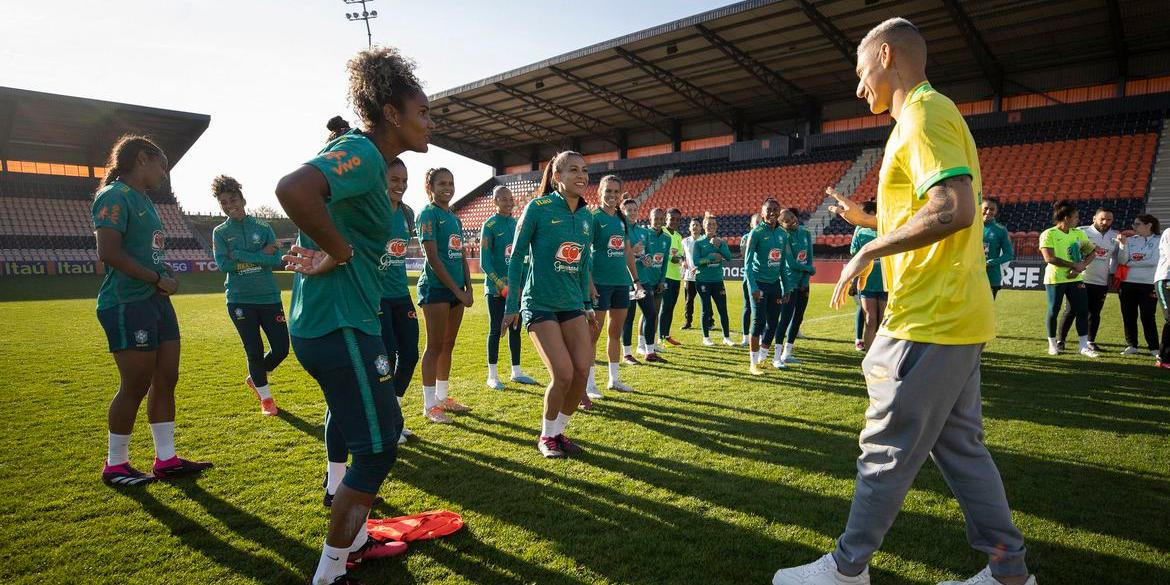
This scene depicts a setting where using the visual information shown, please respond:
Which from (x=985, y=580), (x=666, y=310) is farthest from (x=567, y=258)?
(x=666, y=310)

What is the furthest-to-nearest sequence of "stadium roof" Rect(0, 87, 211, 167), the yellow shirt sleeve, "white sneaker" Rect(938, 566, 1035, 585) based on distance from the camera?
"stadium roof" Rect(0, 87, 211, 167)
"white sneaker" Rect(938, 566, 1035, 585)
the yellow shirt sleeve

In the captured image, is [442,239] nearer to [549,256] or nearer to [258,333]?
[549,256]

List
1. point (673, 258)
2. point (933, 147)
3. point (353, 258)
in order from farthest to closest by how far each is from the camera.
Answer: point (673, 258) < point (353, 258) < point (933, 147)

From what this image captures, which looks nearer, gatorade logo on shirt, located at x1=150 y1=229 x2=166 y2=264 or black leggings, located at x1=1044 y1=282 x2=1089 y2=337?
gatorade logo on shirt, located at x1=150 y1=229 x2=166 y2=264

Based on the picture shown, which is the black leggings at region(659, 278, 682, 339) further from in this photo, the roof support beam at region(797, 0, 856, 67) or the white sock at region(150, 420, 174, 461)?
the roof support beam at region(797, 0, 856, 67)

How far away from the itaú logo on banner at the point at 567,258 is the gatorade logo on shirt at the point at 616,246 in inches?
76.8

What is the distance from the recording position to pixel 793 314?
335 inches

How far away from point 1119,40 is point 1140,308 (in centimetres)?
1978

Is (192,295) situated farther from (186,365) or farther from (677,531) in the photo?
(677,531)

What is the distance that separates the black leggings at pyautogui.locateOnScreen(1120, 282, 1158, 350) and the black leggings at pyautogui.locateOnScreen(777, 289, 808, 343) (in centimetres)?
504

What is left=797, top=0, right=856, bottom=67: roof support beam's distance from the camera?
20.4 meters

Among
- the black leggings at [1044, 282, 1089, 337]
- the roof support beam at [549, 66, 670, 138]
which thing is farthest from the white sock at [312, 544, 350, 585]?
the roof support beam at [549, 66, 670, 138]

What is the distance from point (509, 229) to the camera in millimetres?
6652

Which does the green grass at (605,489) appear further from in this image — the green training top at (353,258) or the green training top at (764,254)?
the green training top at (764,254)
